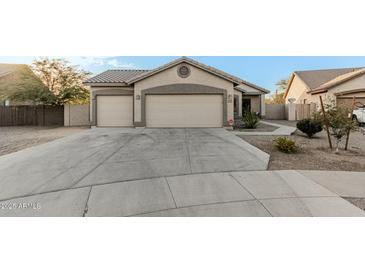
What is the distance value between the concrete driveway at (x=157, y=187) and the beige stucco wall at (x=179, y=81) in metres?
8.05

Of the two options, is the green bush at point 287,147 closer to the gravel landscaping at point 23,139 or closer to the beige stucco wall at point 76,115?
the gravel landscaping at point 23,139

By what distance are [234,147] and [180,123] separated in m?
7.00

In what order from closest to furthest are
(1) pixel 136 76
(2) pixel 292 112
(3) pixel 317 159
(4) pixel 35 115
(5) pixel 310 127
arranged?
(3) pixel 317 159 < (5) pixel 310 127 < (1) pixel 136 76 < (4) pixel 35 115 < (2) pixel 292 112

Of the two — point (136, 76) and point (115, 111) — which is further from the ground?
point (136, 76)

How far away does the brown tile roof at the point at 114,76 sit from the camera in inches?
641

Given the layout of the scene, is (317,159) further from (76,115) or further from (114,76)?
(76,115)

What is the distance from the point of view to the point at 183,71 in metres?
15.0

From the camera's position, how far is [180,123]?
15164mm

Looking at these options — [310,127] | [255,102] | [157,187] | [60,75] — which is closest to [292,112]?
[255,102]

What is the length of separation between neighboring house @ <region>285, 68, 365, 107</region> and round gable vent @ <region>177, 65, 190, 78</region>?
830 centimetres

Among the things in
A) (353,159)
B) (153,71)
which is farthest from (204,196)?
(153,71)

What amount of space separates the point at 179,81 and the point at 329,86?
14.1 m

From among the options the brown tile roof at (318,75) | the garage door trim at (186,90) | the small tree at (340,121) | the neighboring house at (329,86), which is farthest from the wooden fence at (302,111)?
the small tree at (340,121)

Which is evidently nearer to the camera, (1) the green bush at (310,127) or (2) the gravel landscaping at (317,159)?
(2) the gravel landscaping at (317,159)
